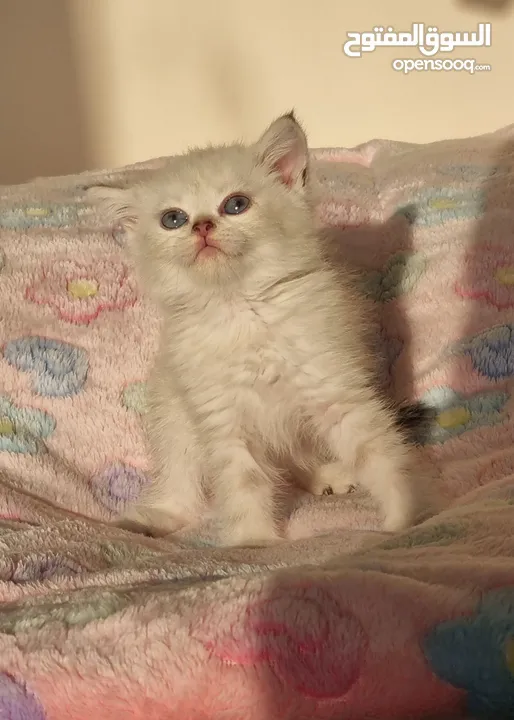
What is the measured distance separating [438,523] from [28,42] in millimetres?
1756

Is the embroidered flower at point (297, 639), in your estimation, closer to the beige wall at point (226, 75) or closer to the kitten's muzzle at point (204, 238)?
the kitten's muzzle at point (204, 238)

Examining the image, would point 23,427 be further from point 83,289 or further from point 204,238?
point 204,238

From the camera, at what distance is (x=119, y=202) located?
1332 millimetres

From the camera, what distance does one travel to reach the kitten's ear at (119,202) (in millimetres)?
1314

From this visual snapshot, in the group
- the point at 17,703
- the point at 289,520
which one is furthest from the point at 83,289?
the point at 17,703

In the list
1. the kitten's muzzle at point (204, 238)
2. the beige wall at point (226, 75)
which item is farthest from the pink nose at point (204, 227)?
the beige wall at point (226, 75)

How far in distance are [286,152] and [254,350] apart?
1.15ft

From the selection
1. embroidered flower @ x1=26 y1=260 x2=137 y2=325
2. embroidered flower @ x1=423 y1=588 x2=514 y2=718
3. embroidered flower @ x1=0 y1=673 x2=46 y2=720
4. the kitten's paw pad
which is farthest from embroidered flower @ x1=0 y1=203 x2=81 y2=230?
embroidered flower @ x1=423 y1=588 x2=514 y2=718

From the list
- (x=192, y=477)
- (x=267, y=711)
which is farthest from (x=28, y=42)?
Result: (x=267, y=711)

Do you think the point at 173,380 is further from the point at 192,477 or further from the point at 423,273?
the point at 423,273

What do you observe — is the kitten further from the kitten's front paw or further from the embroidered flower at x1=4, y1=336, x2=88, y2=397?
the embroidered flower at x1=4, y1=336, x2=88, y2=397

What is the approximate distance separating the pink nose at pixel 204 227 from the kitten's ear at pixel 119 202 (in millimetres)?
229

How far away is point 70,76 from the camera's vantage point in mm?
2068

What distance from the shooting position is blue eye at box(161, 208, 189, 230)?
123cm
